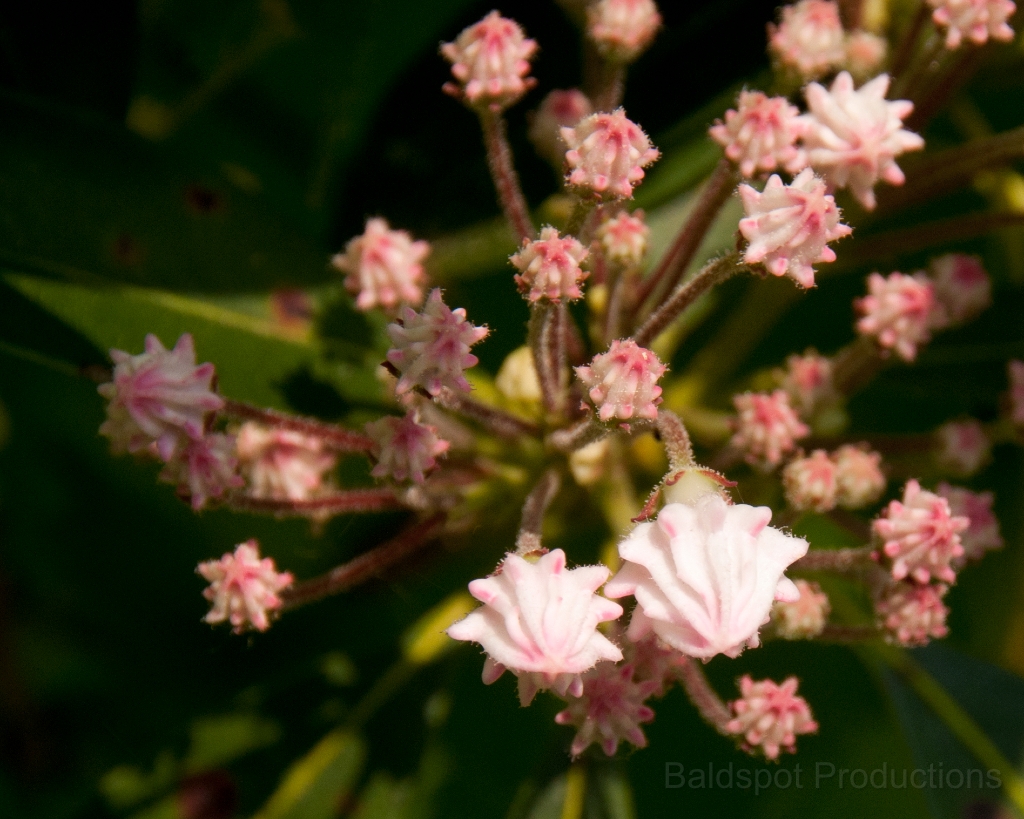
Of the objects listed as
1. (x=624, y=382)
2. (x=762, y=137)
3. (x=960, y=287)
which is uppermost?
(x=960, y=287)

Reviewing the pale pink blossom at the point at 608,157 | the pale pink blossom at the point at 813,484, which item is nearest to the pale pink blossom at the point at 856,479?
the pale pink blossom at the point at 813,484

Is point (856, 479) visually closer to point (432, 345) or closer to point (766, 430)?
point (766, 430)

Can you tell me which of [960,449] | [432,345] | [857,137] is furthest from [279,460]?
[960,449]

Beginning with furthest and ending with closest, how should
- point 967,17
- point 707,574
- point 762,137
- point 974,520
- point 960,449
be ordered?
point 960,449, point 974,520, point 967,17, point 762,137, point 707,574

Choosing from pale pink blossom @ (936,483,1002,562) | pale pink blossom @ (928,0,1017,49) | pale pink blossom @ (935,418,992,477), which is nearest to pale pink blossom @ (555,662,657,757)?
pale pink blossom @ (936,483,1002,562)

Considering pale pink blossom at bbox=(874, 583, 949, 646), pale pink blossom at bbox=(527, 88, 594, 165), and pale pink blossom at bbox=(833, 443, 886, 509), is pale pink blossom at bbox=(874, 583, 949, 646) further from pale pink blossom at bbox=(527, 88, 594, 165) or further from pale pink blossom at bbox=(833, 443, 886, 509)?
pale pink blossom at bbox=(527, 88, 594, 165)

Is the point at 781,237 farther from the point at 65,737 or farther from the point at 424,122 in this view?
the point at 65,737

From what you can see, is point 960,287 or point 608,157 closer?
point 608,157

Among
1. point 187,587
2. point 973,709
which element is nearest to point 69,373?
point 187,587
